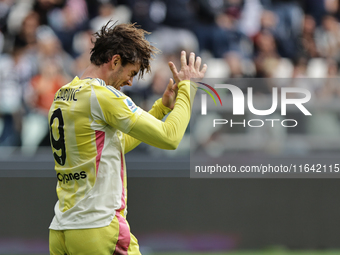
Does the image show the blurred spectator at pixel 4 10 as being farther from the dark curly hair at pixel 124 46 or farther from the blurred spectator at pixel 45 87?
the dark curly hair at pixel 124 46

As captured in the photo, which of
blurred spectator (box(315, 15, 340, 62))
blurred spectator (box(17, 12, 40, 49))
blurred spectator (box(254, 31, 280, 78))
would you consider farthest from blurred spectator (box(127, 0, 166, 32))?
blurred spectator (box(315, 15, 340, 62))

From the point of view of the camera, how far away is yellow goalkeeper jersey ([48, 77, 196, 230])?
7.18 feet

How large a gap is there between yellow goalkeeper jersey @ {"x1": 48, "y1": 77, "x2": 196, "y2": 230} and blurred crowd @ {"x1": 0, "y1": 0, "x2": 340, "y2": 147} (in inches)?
119

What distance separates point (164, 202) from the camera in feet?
16.6

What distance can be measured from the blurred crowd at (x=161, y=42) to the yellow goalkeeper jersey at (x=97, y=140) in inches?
119

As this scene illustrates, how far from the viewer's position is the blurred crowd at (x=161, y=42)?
213 inches

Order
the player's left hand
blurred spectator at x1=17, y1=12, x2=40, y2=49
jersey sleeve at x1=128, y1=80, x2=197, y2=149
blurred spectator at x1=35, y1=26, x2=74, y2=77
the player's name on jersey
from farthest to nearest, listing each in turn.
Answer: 1. blurred spectator at x1=17, y1=12, x2=40, y2=49
2. blurred spectator at x1=35, y1=26, x2=74, y2=77
3. the player's left hand
4. the player's name on jersey
5. jersey sleeve at x1=128, y1=80, x2=197, y2=149

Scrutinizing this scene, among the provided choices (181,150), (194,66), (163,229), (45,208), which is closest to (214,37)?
(181,150)

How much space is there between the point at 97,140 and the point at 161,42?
4.19 metres

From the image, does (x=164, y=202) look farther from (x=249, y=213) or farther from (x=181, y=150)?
(x=249, y=213)

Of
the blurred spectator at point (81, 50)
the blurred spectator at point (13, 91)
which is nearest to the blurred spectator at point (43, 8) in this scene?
the blurred spectator at point (81, 50)

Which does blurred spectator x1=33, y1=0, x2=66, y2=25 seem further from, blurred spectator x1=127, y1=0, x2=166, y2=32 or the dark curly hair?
the dark curly hair

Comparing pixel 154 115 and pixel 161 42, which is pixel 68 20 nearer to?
pixel 161 42

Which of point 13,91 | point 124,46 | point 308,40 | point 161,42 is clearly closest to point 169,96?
point 124,46
